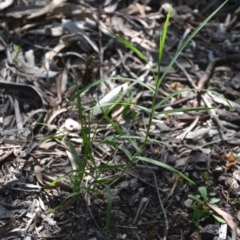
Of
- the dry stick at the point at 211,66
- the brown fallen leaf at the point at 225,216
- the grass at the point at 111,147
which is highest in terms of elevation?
the grass at the point at 111,147

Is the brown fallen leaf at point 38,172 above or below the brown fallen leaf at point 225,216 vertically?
above

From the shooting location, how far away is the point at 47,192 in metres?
2.33

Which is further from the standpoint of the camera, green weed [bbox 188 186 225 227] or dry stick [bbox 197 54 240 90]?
dry stick [bbox 197 54 240 90]

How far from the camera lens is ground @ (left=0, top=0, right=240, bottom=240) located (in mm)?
2232

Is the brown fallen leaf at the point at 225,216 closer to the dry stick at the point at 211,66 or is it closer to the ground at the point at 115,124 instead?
the ground at the point at 115,124

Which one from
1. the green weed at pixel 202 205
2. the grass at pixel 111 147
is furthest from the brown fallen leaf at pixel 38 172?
the green weed at pixel 202 205

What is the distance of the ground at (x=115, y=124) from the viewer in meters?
2.23

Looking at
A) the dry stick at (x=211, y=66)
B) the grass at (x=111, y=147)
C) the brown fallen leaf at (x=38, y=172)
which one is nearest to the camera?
the grass at (x=111, y=147)

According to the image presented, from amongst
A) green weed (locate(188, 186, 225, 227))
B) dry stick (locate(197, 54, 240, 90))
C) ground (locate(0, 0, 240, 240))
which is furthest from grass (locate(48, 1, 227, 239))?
dry stick (locate(197, 54, 240, 90))

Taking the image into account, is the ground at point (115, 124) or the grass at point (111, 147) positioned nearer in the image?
the grass at point (111, 147)

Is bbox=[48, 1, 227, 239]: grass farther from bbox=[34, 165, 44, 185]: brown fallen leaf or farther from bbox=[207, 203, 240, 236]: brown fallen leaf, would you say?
bbox=[207, 203, 240, 236]: brown fallen leaf

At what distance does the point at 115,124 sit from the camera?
233cm

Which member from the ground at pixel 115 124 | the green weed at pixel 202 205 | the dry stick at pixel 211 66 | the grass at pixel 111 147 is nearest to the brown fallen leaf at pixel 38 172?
the ground at pixel 115 124

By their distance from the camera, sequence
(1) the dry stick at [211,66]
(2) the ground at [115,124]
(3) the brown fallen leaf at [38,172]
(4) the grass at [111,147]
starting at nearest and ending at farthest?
(4) the grass at [111,147] < (2) the ground at [115,124] < (3) the brown fallen leaf at [38,172] < (1) the dry stick at [211,66]
